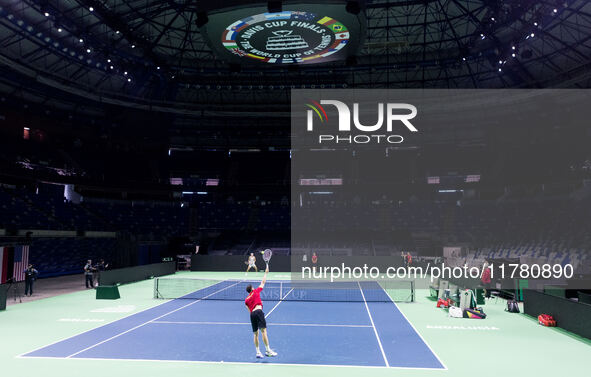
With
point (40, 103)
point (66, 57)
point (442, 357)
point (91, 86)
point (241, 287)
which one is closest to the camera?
point (442, 357)

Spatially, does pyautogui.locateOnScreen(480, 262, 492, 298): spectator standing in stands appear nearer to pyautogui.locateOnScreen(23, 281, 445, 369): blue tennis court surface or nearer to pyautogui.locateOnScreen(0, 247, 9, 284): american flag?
pyautogui.locateOnScreen(23, 281, 445, 369): blue tennis court surface

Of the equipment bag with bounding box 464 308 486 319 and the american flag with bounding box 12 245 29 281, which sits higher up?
the american flag with bounding box 12 245 29 281

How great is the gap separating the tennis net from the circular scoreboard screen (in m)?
11.6

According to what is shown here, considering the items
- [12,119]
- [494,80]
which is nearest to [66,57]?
[12,119]

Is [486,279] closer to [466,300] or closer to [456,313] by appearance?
[466,300]

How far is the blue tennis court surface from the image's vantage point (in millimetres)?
12156

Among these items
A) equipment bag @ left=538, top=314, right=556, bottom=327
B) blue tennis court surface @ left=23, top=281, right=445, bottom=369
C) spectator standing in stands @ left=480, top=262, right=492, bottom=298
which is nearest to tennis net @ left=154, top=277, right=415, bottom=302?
blue tennis court surface @ left=23, top=281, right=445, bottom=369

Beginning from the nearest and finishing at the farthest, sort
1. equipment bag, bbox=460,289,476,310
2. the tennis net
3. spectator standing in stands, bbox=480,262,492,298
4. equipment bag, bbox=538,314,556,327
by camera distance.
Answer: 1. equipment bag, bbox=538,314,556,327
2. equipment bag, bbox=460,289,476,310
3. the tennis net
4. spectator standing in stands, bbox=480,262,492,298

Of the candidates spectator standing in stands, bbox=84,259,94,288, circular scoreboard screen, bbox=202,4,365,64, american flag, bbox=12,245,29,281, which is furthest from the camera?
american flag, bbox=12,245,29,281

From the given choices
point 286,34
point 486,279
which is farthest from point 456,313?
point 286,34

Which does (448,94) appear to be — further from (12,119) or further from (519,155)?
(12,119)

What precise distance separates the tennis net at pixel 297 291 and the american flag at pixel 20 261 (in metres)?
10.3

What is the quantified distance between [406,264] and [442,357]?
29.3 m

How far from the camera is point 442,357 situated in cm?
1230
